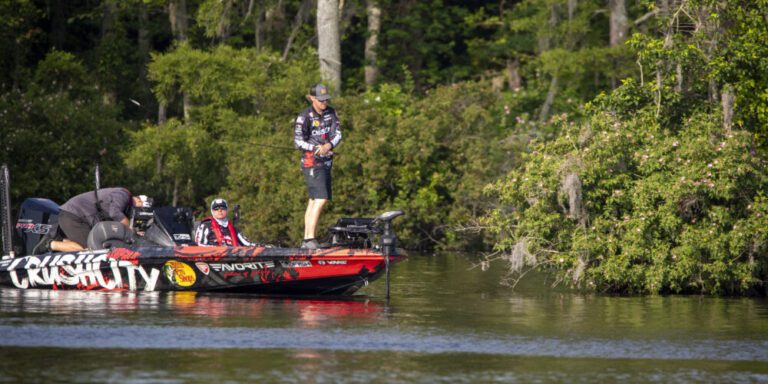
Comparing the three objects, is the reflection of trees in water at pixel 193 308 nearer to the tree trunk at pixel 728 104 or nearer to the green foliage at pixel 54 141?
the tree trunk at pixel 728 104

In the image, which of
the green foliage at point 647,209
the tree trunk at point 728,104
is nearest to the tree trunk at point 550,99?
the tree trunk at point 728,104

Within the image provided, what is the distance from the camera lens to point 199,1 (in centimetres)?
4284

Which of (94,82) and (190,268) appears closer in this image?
(190,268)

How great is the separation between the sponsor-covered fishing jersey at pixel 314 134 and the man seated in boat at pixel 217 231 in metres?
1.30

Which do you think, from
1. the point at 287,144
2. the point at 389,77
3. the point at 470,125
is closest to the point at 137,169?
the point at 287,144

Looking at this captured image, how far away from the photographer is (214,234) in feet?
65.2

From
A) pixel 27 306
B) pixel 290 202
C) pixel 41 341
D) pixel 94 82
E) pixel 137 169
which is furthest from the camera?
pixel 94 82

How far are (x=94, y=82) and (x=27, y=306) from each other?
79.9ft

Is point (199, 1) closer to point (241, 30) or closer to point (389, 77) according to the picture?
point (241, 30)

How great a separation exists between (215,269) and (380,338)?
188 inches

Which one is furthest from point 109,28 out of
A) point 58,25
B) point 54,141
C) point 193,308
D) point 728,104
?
point 193,308

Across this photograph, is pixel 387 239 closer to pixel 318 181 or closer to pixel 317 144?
pixel 318 181

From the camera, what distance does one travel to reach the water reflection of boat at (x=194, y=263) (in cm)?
1905

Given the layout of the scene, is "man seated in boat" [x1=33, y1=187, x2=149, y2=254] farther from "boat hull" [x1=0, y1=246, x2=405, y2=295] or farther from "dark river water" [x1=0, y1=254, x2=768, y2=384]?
"dark river water" [x1=0, y1=254, x2=768, y2=384]
